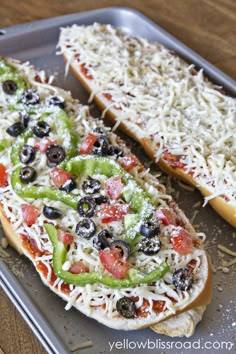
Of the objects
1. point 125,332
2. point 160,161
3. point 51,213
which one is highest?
point 51,213

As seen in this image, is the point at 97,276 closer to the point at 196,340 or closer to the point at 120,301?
the point at 120,301

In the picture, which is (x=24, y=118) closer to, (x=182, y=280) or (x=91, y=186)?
(x=91, y=186)

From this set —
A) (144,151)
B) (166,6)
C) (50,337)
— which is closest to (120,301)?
(50,337)

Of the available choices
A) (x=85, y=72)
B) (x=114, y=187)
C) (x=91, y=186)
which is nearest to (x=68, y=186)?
(x=91, y=186)

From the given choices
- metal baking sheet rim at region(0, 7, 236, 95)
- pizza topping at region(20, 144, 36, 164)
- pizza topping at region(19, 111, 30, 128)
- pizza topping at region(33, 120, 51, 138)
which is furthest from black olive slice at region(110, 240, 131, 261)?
metal baking sheet rim at region(0, 7, 236, 95)

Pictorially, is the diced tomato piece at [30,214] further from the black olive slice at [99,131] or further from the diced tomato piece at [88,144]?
the black olive slice at [99,131]

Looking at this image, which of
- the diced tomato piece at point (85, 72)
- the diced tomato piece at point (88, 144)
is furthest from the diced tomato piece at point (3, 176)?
the diced tomato piece at point (85, 72)
